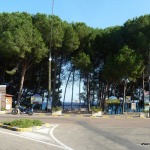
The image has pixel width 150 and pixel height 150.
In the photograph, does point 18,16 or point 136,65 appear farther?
point 18,16

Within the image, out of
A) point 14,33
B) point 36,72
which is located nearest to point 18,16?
point 14,33

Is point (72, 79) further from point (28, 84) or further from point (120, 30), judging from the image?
point (120, 30)

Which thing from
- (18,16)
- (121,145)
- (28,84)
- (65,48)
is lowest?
(121,145)

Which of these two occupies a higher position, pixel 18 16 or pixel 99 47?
pixel 18 16

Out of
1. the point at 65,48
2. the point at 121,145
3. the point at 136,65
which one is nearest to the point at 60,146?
the point at 121,145

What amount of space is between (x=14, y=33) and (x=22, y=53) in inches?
114

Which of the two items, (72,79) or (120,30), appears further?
(72,79)

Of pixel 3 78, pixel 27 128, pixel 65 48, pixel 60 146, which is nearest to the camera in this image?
pixel 60 146

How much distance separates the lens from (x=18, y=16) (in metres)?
51.8

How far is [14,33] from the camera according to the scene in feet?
155

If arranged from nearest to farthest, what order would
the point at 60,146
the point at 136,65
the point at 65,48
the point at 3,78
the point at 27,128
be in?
the point at 60,146
the point at 27,128
the point at 136,65
the point at 65,48
the point at 3,78

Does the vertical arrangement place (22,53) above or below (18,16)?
below

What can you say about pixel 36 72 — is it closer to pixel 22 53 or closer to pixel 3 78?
pixel 3 78

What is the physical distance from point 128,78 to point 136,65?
8.34ft
